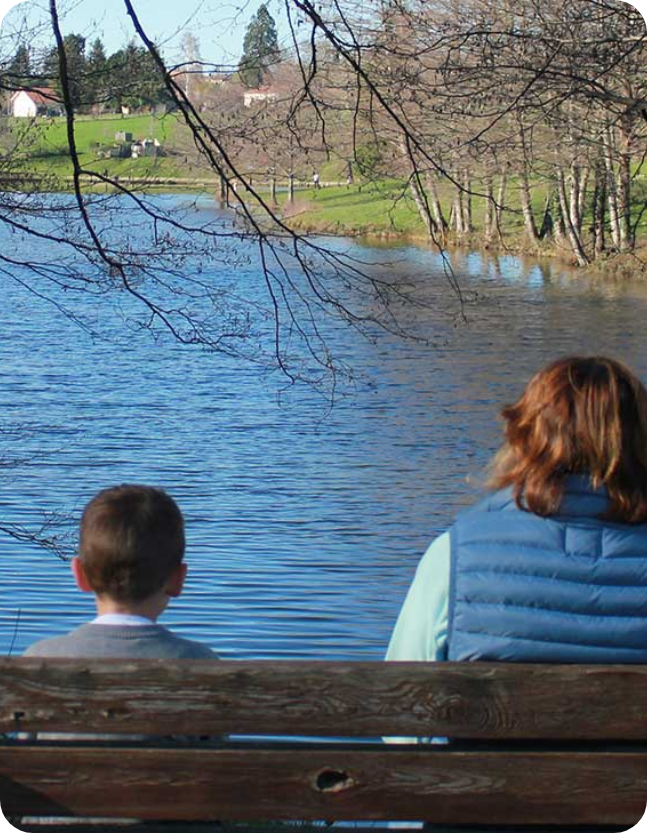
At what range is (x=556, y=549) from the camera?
2.28m

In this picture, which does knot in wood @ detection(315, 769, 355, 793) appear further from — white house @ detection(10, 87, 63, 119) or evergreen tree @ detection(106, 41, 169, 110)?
white house @ detection(10, 87, 63, 119)

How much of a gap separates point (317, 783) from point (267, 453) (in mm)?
11582

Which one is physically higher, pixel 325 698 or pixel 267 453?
pixel 325 698

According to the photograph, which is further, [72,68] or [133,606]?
[72,68]

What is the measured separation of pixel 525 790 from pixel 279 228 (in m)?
4.24

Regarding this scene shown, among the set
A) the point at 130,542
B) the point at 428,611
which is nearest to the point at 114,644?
the point at 130,542

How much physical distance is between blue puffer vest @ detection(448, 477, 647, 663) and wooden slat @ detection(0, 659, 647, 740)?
65mm


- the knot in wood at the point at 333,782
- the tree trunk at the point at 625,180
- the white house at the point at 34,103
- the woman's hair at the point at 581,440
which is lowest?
the knot in wood at the point at 333,782

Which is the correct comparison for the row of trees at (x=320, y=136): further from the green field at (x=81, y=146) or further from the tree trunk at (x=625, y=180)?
the tree trunk at (x=625, y=180)

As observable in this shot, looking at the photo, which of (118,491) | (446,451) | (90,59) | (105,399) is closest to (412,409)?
(446,451)

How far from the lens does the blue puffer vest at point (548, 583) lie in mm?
2264

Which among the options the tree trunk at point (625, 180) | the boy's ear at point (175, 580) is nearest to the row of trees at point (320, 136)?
the tree trunk at point (625, 180)

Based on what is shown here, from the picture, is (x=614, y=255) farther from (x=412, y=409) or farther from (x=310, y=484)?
(x=310, y=484)

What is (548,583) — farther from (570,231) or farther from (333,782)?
(570,231)
